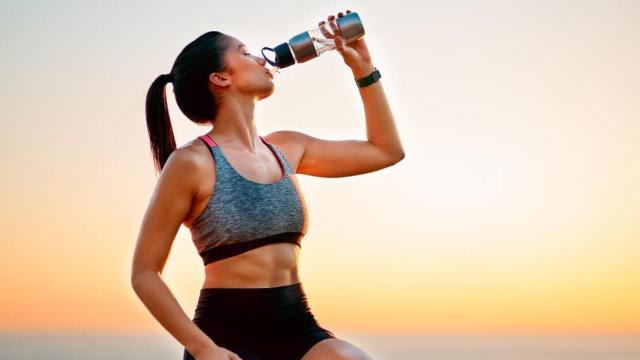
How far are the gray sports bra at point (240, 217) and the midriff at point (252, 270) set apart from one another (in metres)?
0.02

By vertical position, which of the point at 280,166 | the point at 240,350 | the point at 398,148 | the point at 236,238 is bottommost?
the point at 240,350

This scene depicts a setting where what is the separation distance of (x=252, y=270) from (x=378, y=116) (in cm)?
68

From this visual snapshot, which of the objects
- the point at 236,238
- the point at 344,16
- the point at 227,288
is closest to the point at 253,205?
the point at 236,238

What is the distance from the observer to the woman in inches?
75.9

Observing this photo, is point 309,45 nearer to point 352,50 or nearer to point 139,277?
point 352,50

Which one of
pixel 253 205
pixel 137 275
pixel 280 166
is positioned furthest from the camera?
pixel 280 166

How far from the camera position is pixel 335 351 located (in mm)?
1930

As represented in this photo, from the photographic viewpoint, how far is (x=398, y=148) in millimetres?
2453

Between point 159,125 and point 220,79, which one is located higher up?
point 220,79

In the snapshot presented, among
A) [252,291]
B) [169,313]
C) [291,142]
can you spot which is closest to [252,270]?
[252,291]

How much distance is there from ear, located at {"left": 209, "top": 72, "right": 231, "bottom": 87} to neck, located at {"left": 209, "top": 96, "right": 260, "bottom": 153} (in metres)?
0.04

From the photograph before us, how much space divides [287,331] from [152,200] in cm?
48

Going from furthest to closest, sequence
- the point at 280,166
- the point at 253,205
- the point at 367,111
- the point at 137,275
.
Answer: the point at 367,111 → the point at 280,166 → the point at 253,205 → the point at 137,275

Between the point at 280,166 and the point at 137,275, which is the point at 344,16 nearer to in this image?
the point at 280,166
